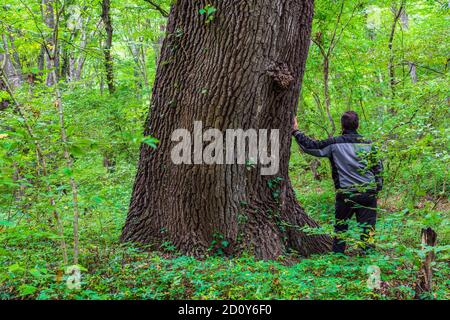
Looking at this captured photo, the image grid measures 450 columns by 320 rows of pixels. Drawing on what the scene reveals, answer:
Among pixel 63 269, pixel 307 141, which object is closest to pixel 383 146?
pixel 307 141

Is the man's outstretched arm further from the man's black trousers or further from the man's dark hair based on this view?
the man's black trousers

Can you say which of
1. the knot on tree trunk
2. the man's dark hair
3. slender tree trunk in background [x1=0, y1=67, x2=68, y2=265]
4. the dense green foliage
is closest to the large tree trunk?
the knot on tree trunk

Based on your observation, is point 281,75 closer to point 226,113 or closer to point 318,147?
point 226,113

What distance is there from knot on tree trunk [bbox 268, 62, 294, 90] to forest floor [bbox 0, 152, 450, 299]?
187 cm

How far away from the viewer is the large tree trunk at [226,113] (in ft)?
13.5

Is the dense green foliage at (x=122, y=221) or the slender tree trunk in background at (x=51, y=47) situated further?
the slender tree trunk in background at (x=51, y=47)

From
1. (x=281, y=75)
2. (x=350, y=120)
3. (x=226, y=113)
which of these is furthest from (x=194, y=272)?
(x=350, y=120)

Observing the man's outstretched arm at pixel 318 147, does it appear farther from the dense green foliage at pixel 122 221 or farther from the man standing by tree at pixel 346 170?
the dense green foliage at pixel 122 221

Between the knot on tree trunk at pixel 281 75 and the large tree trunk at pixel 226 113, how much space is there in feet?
0.04

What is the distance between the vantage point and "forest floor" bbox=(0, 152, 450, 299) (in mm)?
3014

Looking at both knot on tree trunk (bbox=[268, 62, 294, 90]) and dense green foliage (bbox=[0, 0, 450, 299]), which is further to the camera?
knot on tree trunk (bbox=[268, 62, 294, 90])

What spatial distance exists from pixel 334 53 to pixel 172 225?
6.04 metres

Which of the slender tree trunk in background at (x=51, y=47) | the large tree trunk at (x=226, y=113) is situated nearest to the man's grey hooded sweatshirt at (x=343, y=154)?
the large tree trunk at (x=226, y=113)
